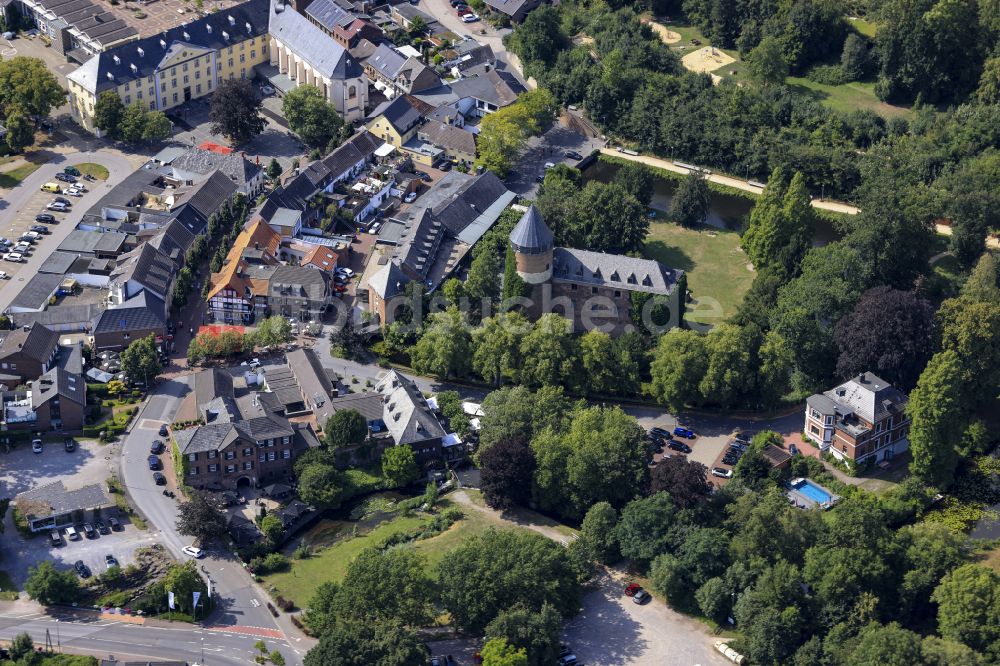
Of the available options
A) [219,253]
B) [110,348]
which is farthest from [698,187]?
[110,348]

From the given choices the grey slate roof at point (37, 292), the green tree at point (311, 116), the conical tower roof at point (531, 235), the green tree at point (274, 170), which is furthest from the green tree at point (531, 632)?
the green tree at point (311, 116)

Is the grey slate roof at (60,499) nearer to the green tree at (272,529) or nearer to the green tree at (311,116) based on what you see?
the green tree at (272,529)

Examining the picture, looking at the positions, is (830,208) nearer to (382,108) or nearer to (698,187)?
(698,187)

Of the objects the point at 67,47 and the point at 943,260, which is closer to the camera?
the point at 943,260

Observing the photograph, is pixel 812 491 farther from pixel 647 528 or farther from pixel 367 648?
pixel 367 648

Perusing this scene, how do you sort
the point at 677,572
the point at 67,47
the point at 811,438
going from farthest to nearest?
1. the point at 67,47
2. the point at 811,438
3. the point at 677,572

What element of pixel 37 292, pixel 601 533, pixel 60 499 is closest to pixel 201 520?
pixel 60 499
